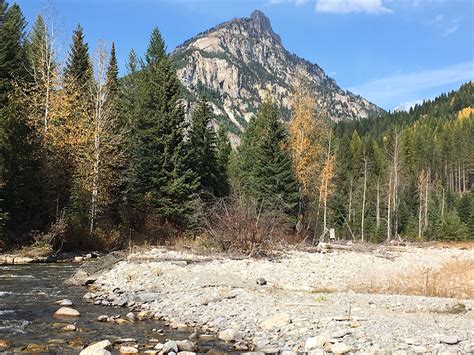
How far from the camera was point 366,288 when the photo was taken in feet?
43.8

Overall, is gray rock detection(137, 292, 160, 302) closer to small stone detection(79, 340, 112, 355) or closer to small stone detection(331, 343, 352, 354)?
Result: small stone detection(79, 340, 112, 355)

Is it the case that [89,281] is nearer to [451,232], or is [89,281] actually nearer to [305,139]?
[305,139]

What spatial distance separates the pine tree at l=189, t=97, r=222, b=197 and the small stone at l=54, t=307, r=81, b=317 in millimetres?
25501

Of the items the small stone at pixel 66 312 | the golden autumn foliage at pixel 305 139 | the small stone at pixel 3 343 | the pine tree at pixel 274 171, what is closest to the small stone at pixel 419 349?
the small stone at pixel 3 343

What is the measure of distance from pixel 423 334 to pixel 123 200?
1056 inches

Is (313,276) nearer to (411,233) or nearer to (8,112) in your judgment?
(8,112)

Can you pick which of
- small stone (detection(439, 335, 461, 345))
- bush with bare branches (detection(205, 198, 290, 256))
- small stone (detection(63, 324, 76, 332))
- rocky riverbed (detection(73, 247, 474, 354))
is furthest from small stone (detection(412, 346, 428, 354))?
bush with bare branches (detection(205, 198, 290, 256))

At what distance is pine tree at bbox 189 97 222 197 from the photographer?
37.2 meters

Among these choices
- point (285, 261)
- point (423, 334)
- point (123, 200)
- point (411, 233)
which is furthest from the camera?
point (411, 233)

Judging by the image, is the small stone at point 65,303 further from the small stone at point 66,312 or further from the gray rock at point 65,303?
the small stone at point 66,312

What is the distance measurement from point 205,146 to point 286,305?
2834cm

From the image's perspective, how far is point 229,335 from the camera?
9.02 meters

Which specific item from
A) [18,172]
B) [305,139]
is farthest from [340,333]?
[305,139]

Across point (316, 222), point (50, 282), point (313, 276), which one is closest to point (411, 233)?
point (316, 222)
